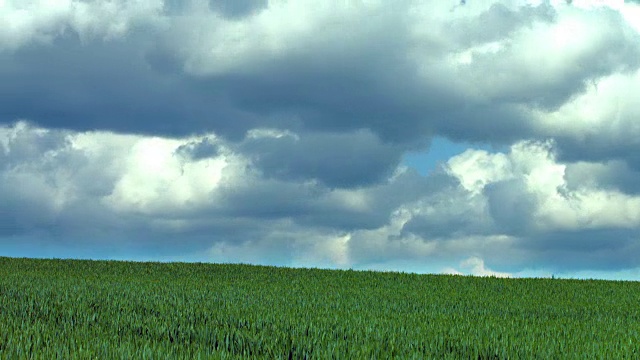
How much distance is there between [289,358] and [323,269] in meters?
27.1

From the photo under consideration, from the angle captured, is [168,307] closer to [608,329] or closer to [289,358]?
[289,358]

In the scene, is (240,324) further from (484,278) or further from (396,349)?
(484,278)

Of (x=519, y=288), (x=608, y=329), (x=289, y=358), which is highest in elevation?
(x=519, y=288)

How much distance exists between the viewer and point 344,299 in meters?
25.4

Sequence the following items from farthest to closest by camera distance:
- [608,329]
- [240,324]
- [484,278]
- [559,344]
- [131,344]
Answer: [484,278]
[608,329]
[240,324]
[559,344]
[131,344]

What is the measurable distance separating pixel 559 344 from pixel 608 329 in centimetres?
473

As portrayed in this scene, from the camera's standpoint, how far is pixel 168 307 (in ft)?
65.8

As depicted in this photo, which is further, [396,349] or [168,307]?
[168,307]

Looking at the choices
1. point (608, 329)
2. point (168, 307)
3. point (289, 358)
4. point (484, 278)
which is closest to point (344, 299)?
point (168, 307)

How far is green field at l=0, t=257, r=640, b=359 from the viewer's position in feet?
44.6

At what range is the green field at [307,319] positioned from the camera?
44.6 feet

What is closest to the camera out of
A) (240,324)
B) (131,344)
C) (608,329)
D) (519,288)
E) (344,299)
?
(131,344)

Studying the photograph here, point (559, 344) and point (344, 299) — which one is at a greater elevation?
point (344, 299)

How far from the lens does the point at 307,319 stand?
57.5 feet
